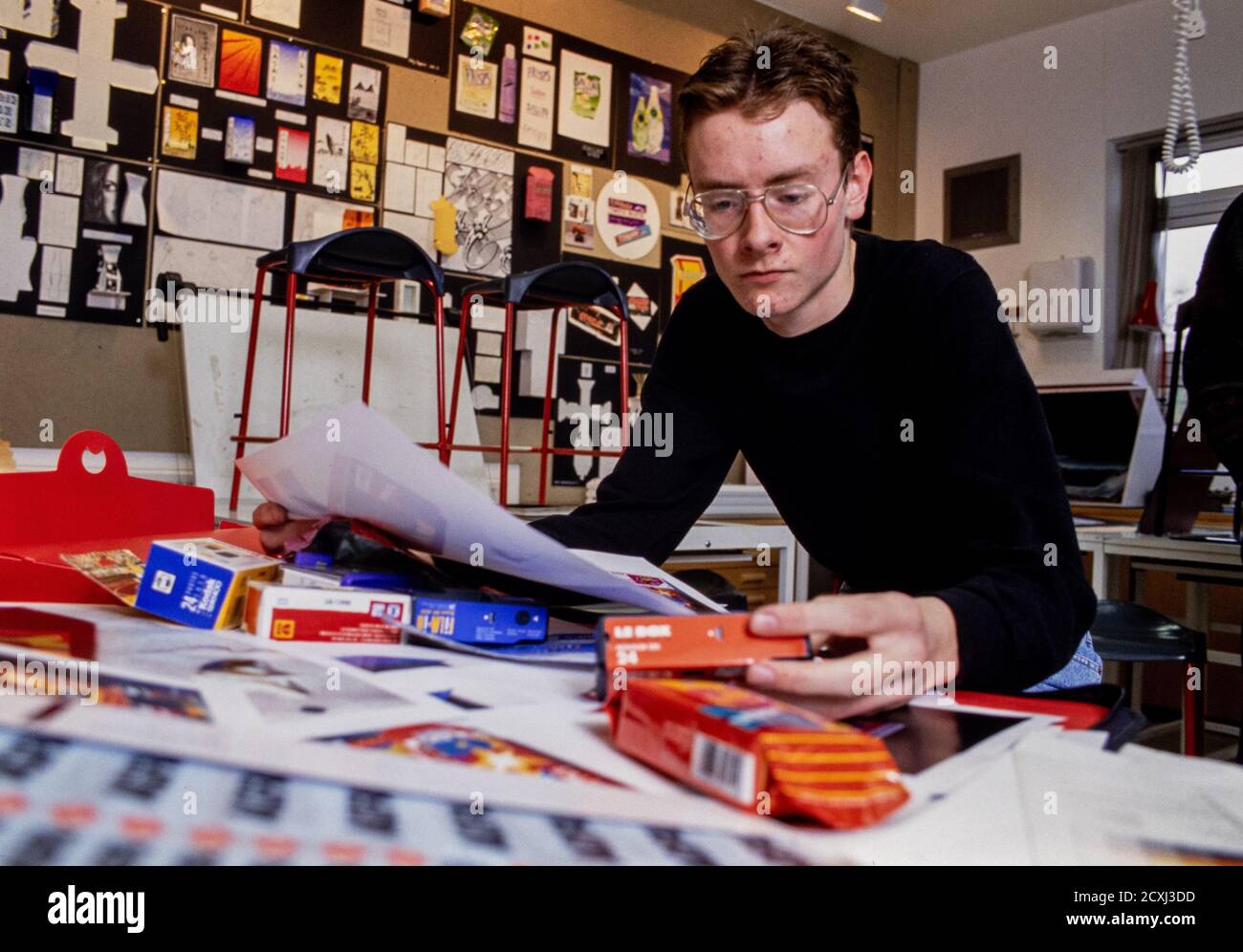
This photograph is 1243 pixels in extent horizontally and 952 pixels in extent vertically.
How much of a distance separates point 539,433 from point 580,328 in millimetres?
483

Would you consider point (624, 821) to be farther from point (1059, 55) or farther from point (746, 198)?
point (1059, 55)

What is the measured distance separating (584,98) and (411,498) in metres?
3.81

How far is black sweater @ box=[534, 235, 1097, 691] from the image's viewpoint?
0.72m

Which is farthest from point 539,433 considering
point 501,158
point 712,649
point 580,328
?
point 712,649

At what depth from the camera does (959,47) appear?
16.7ft

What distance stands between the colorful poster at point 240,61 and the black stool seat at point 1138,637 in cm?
297


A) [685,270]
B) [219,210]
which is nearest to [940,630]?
[219,210]

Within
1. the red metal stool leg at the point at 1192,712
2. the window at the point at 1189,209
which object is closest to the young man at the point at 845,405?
the red metal stool leg at the point at 1192,712

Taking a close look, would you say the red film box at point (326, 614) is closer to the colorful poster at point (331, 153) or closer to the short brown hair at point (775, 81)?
the short brown hair at point (775, 81)

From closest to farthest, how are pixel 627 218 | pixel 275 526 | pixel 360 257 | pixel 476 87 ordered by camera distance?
pixel 275 526
pixel 360 257
pixel 476 87
pixel 627 218

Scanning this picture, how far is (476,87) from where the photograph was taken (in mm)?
3746

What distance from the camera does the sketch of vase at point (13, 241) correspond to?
2.76m

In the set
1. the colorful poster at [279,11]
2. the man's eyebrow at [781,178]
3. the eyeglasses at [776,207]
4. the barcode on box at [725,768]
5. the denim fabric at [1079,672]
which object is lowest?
the denim fabric at [1079,672]

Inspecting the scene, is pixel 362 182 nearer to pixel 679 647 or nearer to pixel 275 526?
pixel 275 526
